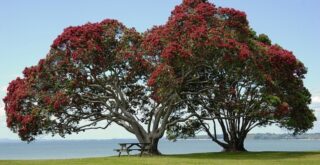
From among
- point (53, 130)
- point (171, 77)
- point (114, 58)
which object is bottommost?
point (53, 130)

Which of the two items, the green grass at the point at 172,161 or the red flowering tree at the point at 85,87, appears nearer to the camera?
the green grass at the point at 172,161

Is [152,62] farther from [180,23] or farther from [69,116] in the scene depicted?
[69,116]

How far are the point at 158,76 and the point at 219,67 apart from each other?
4640mm

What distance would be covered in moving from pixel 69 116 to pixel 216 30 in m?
13.5

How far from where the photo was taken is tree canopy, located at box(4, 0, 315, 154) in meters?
32.7

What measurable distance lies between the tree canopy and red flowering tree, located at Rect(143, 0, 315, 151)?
7 centimetres

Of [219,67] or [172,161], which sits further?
[219,67]

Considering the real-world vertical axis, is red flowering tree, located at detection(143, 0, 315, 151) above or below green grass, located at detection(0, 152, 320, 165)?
above

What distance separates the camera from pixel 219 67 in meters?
33.6

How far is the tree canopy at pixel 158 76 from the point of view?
107 feet

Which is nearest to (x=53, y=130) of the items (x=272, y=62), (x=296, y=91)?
(x=272, y=62)

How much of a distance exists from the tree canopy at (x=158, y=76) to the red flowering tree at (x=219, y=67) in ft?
0.23

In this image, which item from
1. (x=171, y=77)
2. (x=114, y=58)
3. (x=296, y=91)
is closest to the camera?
(x=171, y=77)

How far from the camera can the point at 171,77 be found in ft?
105
